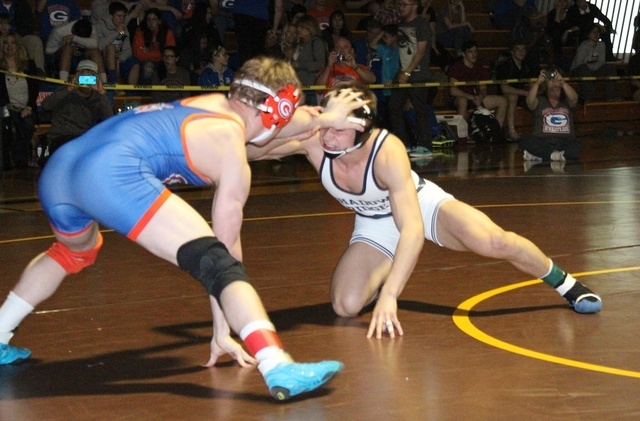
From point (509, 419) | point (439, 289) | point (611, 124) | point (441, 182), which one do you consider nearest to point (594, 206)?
point (441, 182)

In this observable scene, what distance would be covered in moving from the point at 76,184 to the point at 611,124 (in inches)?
606

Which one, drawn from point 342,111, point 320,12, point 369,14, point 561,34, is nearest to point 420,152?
point 320,12

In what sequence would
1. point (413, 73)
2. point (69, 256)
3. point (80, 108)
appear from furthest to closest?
point (413, 73) → point (80, 108) → point (69, 256)

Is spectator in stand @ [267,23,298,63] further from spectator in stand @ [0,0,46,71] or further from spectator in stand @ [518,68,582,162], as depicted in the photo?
spectator in stand @ [518,68,582,162]

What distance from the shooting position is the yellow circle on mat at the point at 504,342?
4.33m

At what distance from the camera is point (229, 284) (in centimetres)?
383

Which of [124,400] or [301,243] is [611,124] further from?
[124,400]

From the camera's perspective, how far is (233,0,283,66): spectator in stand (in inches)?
553

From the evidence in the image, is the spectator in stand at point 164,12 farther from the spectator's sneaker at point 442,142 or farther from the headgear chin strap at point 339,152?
the headgear chin strap at point 339,152

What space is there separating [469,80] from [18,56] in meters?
6.47

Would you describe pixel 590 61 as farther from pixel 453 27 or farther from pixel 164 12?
pixel 164 12

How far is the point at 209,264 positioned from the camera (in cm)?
384

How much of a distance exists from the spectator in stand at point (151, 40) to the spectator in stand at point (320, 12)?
2321 mm

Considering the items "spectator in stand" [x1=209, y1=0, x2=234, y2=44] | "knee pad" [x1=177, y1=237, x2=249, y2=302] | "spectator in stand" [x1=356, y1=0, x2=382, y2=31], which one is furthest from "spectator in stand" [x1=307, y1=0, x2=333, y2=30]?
"knee pad" [x1=177, y1=237, x2=249, y2=302]
